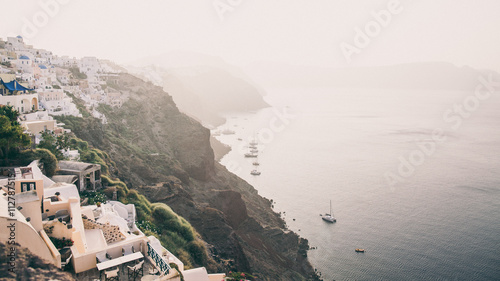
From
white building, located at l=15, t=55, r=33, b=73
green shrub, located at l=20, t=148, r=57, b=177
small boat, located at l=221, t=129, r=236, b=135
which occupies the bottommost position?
green shrub, located at l=20, t=148, r=57, b=177

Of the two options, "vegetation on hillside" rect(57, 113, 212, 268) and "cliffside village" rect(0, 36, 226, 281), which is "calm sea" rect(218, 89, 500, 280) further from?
"cliffside village" rect(0, 36, 226, 281)

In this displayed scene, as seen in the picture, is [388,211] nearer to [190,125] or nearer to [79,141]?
[190,125]

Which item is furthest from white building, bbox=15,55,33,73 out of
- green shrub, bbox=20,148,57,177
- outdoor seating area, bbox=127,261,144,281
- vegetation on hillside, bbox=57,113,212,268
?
outdoor seating area, bbox=127,261,144,281

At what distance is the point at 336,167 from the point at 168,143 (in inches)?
1793

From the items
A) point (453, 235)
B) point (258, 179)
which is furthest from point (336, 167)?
point (453, 235)

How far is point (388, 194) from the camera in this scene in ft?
222

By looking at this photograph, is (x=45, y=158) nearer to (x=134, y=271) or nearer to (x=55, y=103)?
(x=134, y=271)

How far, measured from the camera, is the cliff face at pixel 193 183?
39.8 meters

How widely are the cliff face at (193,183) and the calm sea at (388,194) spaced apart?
5.84 m

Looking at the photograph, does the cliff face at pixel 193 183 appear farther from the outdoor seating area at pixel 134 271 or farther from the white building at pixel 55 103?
the outdoor seating area at pixel 134 271

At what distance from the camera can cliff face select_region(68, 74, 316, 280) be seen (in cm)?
3984

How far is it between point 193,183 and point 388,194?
3800 centimetres

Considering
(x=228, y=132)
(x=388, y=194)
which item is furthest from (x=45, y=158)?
(x=228, y=132)

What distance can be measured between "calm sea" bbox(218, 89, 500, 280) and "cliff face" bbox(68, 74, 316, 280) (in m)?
5.84
